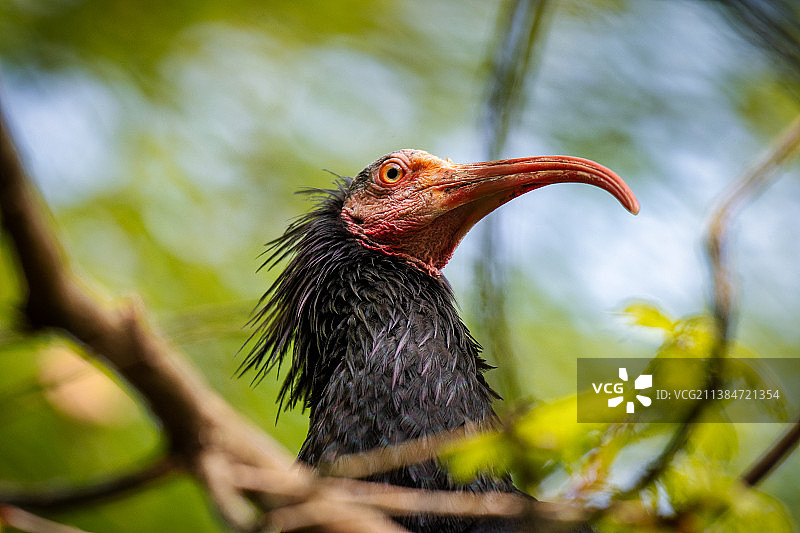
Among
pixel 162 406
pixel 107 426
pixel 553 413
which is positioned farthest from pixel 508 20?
pixel 107 426

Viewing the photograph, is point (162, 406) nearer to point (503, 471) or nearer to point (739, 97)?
point (503, 471)

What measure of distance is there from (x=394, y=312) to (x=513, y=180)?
2.09 feet

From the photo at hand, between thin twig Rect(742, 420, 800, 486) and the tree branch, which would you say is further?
the tree branch

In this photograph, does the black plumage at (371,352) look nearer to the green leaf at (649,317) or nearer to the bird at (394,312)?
the bird at (394,312)

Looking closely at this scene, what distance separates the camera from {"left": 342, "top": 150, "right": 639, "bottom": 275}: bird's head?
276 cm

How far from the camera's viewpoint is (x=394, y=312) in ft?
8.68

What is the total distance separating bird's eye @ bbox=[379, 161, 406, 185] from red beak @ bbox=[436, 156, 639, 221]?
8.8 inches

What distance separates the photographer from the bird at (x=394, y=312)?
7.64ft

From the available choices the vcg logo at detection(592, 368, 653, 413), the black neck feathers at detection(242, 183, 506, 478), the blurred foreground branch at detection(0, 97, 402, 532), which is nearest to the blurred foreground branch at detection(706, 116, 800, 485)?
the vcg logo at detection(592, 368, 653, 413)

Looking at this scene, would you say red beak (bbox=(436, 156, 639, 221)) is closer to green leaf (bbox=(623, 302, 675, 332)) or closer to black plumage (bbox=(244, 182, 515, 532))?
black plumage (bbox=(244, 182, 515, 532))

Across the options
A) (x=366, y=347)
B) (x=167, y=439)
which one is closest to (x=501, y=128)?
(x=366, y=347)

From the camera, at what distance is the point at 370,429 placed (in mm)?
2330

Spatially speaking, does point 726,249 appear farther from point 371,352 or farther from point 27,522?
point 27,522

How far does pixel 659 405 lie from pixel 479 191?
4.33ft
